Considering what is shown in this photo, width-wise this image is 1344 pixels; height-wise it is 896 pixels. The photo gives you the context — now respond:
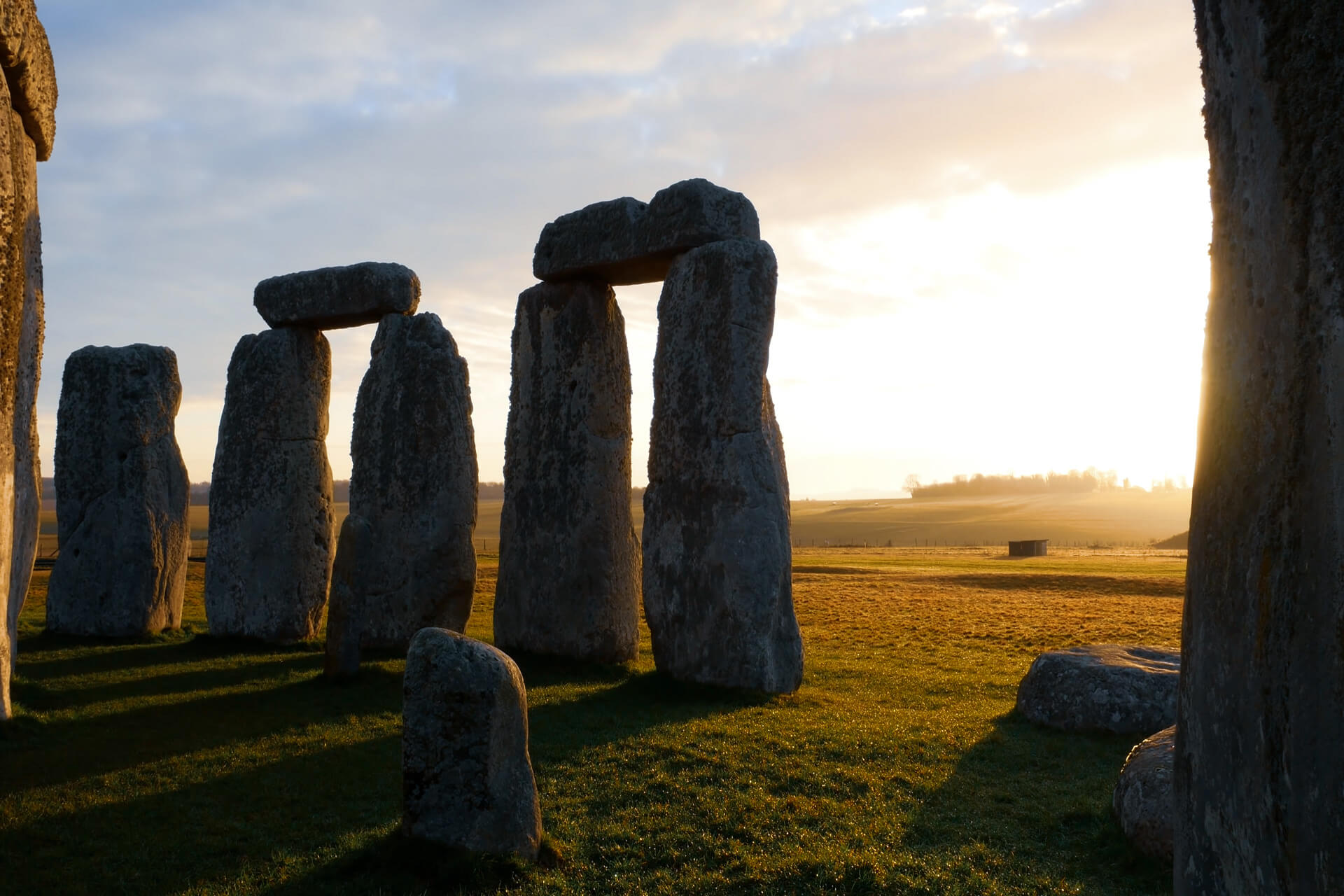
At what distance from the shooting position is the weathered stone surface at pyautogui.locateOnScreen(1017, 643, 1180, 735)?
8016mm

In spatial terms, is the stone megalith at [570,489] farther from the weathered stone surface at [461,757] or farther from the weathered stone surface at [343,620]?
the weathered stone surface at [461,757]

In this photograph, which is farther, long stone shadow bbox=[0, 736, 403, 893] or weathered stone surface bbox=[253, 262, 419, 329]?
weathered stone surface bbox=[253, 262, 419, 329]

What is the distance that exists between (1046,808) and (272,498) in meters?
11.1

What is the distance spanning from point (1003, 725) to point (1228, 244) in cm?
730

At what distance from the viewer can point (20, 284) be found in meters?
4.52

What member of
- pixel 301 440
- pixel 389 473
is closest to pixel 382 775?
pixel 389 473

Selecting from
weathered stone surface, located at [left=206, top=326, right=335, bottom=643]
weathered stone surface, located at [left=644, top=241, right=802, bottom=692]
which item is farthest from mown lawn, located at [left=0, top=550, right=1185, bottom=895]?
weathered stone surface, located at [left=206, top=326, right=335, bottom=643]

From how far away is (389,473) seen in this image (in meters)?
12.9

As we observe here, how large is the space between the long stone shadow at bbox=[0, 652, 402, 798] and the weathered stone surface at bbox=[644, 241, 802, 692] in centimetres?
300

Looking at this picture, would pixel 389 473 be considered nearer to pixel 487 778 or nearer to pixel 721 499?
pixel 721 499

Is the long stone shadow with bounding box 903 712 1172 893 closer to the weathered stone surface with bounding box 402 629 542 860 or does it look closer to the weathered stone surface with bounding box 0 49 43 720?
the weathered stone surface with bounding box 402 629 542 860

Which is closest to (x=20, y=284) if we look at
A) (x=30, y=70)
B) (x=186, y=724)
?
(x=30, y=70)

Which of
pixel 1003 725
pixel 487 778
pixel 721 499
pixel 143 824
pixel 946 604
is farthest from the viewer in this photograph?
pixel 946 604

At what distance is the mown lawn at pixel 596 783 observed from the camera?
521cm
